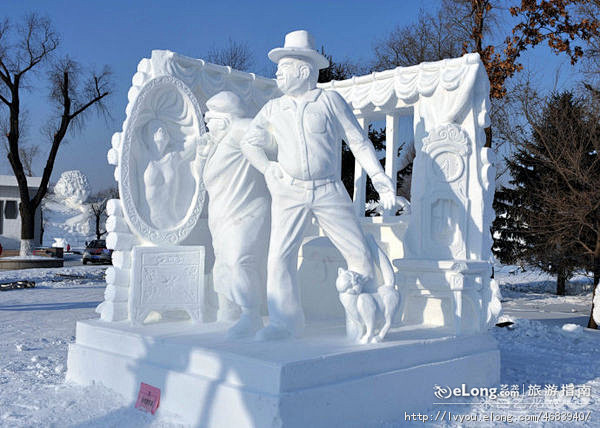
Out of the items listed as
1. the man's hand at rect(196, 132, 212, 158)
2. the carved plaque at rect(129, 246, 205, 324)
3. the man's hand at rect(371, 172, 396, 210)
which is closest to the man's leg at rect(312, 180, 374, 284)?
the man's hand at rect(371, 172, 396, 210)

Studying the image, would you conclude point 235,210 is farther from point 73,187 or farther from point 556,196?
point 73,187

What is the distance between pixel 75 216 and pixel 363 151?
45347 mm

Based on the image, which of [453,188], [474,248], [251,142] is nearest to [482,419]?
[474,248]

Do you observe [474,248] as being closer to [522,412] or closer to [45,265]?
[522,412]

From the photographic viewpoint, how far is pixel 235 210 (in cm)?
515

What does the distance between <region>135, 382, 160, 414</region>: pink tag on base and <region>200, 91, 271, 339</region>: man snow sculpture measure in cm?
96

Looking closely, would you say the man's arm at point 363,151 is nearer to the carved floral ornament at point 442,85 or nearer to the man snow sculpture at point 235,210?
the man snow sculpture at point 235,210

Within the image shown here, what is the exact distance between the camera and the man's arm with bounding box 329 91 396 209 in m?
4.57

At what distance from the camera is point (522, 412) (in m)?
4.57

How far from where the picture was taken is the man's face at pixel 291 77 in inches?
183

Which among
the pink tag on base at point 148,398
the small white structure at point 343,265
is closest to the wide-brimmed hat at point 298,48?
the small white structure at point 343,265

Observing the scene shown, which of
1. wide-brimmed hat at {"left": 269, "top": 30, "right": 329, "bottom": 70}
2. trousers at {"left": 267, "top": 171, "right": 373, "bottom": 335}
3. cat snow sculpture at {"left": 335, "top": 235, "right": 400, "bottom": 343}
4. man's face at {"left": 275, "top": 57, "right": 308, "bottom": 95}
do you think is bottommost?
cat snow sculpture at {"left": 335, "top": 235, "right": 400, "bottom": 343}

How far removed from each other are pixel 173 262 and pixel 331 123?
1.88m

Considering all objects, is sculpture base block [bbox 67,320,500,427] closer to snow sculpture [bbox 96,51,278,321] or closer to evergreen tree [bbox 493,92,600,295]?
snow sculpture [bbox 96,51,278,321]
